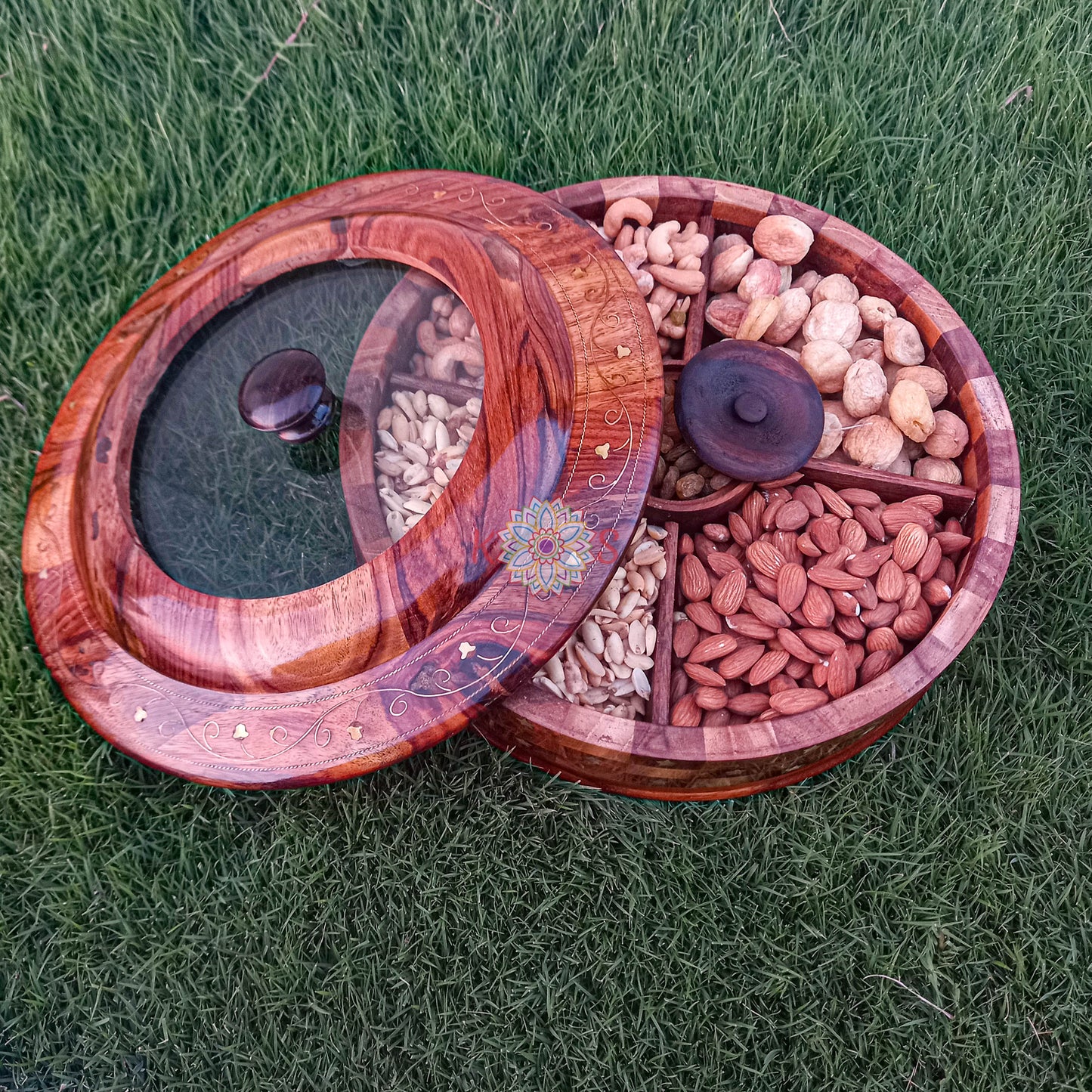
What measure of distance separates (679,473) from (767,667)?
47 cm

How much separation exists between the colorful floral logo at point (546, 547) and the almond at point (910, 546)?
76 centimetres

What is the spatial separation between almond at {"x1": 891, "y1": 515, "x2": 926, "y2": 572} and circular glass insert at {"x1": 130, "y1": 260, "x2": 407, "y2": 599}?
3.69ft

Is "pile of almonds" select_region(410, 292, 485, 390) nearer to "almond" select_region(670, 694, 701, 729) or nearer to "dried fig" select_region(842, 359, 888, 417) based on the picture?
"almond" select_region(670, 694, 701, 729)

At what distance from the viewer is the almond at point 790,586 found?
1.76m

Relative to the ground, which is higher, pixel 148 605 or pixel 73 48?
pixel 73 48

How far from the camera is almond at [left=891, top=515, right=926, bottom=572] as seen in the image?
1754mm

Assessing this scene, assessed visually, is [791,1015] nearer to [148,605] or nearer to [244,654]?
[244,654]

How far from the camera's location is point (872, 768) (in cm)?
194

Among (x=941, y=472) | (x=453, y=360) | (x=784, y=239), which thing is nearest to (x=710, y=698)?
(x=941, y=472)

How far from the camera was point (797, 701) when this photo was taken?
1678mm

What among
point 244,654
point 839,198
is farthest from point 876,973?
point 839,198

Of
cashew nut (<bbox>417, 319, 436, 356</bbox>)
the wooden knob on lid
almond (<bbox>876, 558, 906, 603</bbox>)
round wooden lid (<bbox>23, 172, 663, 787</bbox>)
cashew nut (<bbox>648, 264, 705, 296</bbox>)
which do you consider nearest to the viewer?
round wooden lid (<bbox>23, 172, 663, 787</bbox>)

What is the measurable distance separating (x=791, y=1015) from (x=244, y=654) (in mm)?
1370

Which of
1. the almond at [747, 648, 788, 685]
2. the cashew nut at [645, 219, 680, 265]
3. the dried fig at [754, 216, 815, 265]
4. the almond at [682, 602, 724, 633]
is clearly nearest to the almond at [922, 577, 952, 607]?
the almond at [747, 648, 788, 685]
